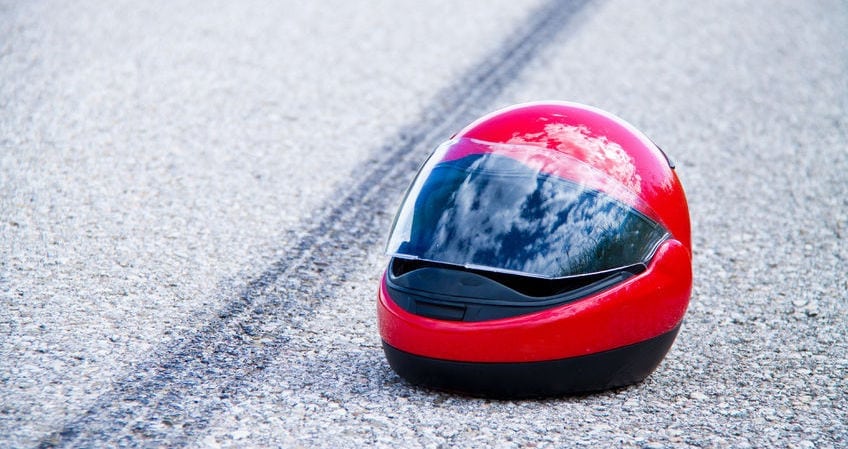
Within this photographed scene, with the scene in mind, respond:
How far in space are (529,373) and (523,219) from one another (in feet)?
1.84

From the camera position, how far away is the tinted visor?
325 cm

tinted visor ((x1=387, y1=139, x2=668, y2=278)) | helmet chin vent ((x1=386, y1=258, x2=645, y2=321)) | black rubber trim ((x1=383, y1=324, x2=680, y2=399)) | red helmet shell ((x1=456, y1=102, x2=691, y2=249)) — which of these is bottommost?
black rubber trim ((x1=383, y1=324, x2=680, y2=399))

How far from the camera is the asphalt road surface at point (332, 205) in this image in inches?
131

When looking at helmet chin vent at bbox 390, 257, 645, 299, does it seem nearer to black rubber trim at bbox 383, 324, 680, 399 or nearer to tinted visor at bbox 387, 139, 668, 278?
tinted visor at bbox 387, 139, 668, 278

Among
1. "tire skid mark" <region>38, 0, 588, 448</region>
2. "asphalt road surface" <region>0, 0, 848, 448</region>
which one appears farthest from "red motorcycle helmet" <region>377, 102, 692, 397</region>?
"tire skid mark" <region>38, 0, 588, 448</region>

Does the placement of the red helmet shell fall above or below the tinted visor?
above

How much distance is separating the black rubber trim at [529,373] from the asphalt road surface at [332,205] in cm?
7

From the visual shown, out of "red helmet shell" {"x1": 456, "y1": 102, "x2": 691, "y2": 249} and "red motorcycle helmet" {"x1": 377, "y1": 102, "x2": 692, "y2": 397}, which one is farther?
"red helmet shell" {"x1": 456, "y1": 102, "x2": 691, "y2": 249}

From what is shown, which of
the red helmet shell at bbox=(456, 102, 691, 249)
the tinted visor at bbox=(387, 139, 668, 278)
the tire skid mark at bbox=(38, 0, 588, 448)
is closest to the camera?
the tire skid mark at bbox=(38, 0, 588, 448)

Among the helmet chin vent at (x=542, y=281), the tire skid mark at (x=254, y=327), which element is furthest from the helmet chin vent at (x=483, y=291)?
the tire skid mark at (x=254, y=327)

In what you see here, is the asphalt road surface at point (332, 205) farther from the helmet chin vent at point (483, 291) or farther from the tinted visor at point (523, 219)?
the tinted visor at point (523, 219)

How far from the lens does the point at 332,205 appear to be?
5590mm

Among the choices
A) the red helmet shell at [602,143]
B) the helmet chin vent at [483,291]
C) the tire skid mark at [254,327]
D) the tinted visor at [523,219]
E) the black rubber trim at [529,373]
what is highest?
the red helmet shell at [602,143]

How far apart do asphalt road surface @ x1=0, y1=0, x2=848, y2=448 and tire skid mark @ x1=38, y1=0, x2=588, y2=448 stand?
14 millimetres
